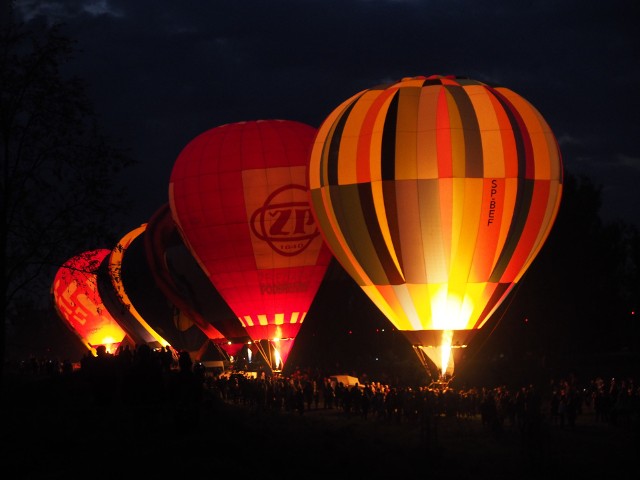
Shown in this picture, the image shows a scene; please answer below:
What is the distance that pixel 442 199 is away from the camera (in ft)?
89.3

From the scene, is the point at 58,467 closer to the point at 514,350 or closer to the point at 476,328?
the point at 476,328

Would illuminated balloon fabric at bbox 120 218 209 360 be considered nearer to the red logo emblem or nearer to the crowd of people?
the crowd of people

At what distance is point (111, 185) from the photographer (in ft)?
48.1

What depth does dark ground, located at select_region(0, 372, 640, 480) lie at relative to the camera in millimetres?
12898

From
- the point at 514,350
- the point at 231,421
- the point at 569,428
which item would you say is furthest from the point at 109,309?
the point at 231,421

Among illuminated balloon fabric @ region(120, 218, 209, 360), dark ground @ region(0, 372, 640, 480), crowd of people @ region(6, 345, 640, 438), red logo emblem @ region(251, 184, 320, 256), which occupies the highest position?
red logo emblem @ region(251, 184, 320, 256)

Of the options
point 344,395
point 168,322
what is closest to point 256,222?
point 344,395

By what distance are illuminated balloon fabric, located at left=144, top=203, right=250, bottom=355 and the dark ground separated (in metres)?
15.4

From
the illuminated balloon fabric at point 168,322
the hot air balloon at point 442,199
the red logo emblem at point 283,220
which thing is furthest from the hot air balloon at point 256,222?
the illuminated balloon fabric at point 168,322

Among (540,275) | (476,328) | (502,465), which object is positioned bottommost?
(502,465)

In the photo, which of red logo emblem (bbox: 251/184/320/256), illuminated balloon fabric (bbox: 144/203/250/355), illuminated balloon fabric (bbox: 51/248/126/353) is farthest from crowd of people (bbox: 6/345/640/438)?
illuminated balloon fabric (bbox: 51/248/126/353)

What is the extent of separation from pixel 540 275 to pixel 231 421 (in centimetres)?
3074

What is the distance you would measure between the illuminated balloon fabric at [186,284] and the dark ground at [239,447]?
1536 centimetres

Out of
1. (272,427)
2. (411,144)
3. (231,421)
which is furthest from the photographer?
(411,144)
